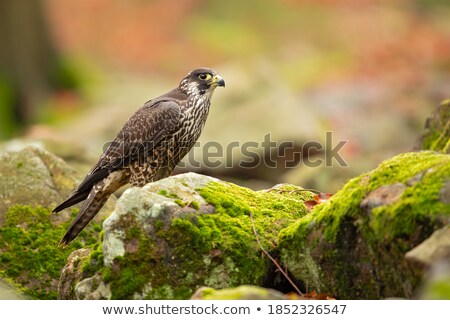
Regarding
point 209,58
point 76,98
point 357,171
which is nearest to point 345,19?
point 209,58

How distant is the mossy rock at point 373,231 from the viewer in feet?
14.4

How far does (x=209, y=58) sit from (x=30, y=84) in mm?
8138

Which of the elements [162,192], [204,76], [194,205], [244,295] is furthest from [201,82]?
[244,295]

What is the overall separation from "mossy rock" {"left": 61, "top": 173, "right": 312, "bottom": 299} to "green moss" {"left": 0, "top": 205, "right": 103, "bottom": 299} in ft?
3.25

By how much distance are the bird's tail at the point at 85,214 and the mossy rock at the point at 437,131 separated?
3206mm

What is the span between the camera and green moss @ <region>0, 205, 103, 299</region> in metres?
6.30

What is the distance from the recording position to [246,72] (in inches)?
589

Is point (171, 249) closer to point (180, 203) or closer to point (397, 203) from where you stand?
point (180, 203)

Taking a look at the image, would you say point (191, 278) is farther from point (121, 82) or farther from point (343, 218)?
point (121, 82)

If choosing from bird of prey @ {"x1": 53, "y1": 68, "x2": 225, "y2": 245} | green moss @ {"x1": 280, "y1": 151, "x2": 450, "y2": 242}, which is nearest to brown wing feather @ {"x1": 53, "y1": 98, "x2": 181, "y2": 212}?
bird of prey @ {"x1": 53, "y1": 68, "x2": 225, "y2": 245}

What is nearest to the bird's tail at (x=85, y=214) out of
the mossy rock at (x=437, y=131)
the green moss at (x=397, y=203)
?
the green moss at (x=397, y=203)

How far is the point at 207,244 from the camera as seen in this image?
512 centimetres

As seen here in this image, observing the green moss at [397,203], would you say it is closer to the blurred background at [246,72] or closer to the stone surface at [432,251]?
the stone surface at [432,251]

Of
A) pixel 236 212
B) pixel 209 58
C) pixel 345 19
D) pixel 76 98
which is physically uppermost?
pixel 345 19
